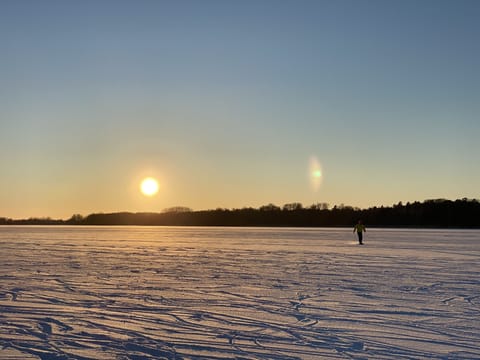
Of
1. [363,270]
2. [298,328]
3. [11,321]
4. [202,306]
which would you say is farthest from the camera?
[363,270]

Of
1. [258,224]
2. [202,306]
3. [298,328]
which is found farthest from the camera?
[258,224]

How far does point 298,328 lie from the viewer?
6.36 m

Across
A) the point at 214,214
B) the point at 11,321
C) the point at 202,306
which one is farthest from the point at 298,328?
the point at 214,214

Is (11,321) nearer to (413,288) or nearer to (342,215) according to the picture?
(413,288)

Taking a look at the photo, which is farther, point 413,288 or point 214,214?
point 214,214

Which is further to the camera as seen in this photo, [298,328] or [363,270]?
[363,270]

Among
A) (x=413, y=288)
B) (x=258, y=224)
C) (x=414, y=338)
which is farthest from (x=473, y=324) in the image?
(x=258, y=224)

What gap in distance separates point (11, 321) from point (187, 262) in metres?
9.24

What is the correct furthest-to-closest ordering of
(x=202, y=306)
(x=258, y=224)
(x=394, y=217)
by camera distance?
(x=258, y=224), (x=394, y=217), (x=202, y=306)

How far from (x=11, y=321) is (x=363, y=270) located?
9.05m

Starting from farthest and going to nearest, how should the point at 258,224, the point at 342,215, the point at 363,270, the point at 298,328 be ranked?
the point at 258,224 → the point at 342,215 → the point at 363,270 → the point at 298,328

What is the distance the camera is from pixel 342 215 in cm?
11275

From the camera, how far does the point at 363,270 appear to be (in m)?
13.3

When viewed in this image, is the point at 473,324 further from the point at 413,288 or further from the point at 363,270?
the point at 363,270
